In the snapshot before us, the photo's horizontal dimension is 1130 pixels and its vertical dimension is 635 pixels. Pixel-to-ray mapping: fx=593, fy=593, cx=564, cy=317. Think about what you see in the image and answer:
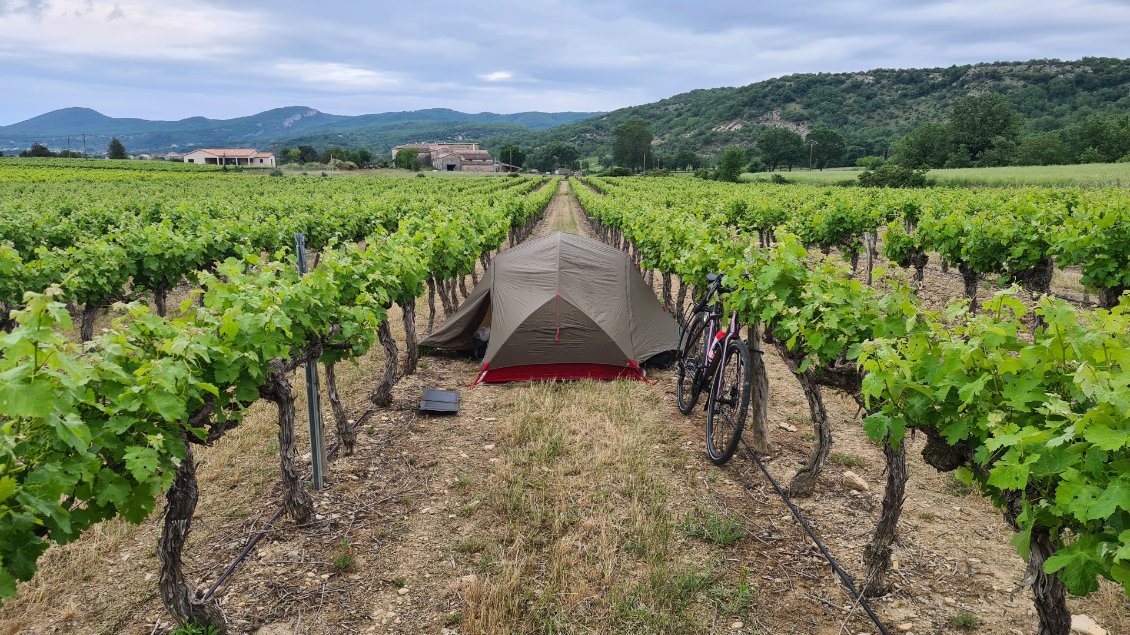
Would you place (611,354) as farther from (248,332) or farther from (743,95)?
(743,95)

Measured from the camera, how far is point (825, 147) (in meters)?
100

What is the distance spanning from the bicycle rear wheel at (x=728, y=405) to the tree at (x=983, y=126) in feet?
265

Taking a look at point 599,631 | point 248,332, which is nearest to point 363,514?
point 248,332

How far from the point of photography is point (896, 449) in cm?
425

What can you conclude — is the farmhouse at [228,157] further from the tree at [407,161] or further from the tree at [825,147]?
the tree at [825,147]

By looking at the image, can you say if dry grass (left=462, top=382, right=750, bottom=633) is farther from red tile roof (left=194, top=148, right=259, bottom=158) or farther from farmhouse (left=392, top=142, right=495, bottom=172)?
red tile roof (left=194, top=148, right=259, bottom=158)

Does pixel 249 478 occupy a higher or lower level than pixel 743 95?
lower

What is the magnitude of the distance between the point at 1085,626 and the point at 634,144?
133305 millimetres

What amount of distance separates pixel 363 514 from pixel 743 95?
184039mm

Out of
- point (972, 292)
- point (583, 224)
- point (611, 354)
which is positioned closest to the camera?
point (611, 354)

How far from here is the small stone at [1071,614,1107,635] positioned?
164 inches

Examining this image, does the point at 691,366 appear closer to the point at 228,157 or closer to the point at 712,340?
the point at 712,340

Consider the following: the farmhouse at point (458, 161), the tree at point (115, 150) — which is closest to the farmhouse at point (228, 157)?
the tree at point (115, 150)

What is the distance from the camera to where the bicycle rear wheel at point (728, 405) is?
5978 millimetres
